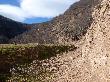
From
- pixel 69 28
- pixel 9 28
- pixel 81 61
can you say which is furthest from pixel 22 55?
pixel 9 28

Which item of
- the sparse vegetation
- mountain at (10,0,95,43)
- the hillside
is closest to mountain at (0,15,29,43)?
mountain at (10,0,95,43)

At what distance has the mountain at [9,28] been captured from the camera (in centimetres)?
14275

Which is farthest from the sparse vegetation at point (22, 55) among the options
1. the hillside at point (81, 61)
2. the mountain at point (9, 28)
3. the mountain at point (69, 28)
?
the mountain at point (9, 28)

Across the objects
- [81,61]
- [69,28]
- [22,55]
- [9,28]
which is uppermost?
[9,28]

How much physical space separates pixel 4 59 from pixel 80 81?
784 inches

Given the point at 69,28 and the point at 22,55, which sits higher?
the point at 69,28

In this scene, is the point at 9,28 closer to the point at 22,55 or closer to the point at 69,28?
the point at 69,28

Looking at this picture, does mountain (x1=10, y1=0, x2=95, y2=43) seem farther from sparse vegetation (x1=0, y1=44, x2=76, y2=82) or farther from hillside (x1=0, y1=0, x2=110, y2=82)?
hillside (x1=0, y1=0, x2=110, y2=82)

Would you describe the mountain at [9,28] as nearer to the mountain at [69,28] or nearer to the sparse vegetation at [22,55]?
the mountain at [69,28]

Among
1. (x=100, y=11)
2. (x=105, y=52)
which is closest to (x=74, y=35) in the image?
(x=100, y=11)

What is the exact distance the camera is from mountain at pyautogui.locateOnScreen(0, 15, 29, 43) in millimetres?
142750

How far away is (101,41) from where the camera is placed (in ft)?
98.1

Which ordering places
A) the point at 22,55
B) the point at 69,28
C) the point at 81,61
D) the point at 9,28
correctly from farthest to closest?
the point at 9,28
the point at 69,28
the point at 22,55
the point at 81,61

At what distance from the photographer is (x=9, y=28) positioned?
153 m
